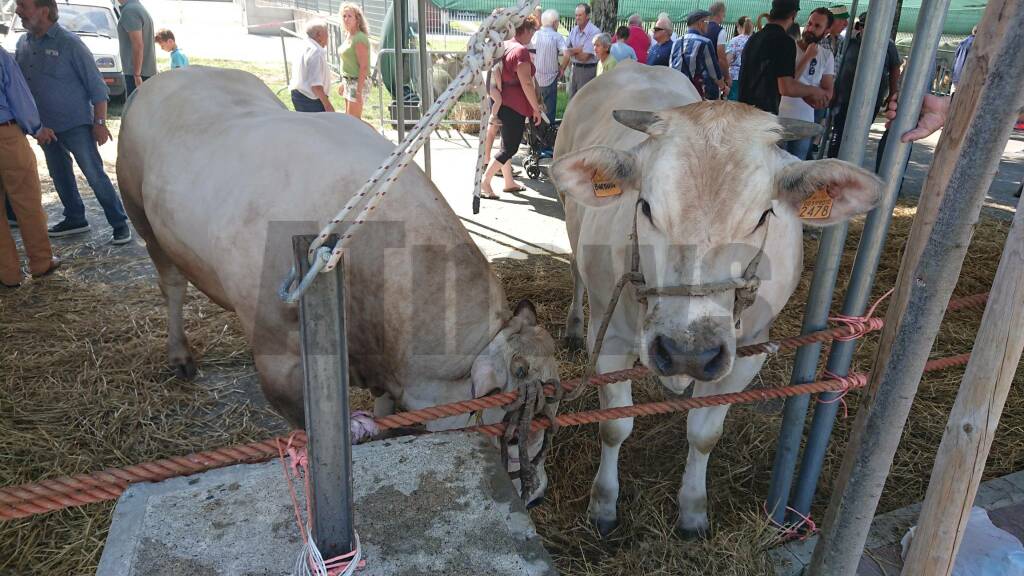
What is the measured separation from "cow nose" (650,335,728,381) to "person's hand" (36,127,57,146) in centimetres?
576

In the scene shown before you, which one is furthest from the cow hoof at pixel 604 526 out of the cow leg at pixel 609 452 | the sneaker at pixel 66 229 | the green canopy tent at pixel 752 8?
the green canopy tent at pixel 752 8

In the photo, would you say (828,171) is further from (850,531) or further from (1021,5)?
(850,531)

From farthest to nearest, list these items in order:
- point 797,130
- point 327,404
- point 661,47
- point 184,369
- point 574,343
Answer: point 661,47, point 574,343, point 184,369, point 797,130, point 327,404

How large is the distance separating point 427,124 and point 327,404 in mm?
556

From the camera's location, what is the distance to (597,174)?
237cm

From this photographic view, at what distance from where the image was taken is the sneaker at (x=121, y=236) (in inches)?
244

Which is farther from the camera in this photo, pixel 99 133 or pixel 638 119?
pixel 99 133

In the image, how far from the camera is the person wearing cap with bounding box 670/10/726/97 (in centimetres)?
845

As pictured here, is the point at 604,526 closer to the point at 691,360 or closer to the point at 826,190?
the point at 691,360

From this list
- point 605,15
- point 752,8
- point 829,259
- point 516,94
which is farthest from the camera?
point 752,8

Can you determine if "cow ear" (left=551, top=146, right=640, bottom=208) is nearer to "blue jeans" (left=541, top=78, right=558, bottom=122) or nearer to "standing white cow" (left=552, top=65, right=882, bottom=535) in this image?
"standing white cow" (left=552, top=65, right=882, bottom=535)

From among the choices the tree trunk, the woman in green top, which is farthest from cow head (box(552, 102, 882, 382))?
the tree trunk

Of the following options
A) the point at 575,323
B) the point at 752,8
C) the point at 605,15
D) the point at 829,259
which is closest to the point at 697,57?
the point at 605,15

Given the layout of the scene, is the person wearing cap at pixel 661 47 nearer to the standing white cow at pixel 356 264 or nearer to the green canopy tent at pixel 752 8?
the standing white cow at pixel 356 264
